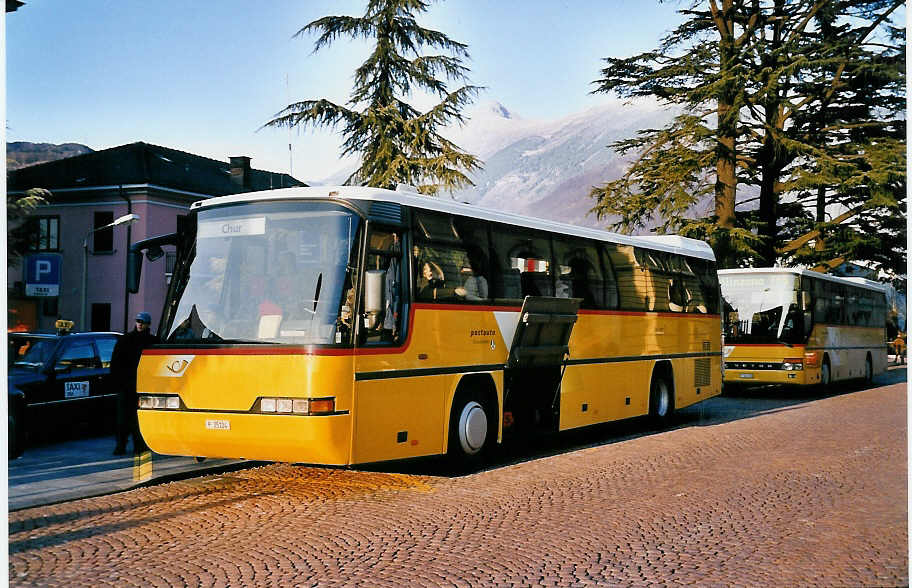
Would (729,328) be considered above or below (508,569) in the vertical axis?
above

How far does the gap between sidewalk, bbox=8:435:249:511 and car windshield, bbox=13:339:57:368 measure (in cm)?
113

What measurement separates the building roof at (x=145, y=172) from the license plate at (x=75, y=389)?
2270 centimetres

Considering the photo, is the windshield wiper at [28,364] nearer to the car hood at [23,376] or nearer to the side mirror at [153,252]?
the car hood at [23,376]

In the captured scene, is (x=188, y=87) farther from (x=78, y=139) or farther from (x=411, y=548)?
(x=411, y=548)

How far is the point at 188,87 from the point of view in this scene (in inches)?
475

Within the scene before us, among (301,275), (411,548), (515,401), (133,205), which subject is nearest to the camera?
(411,548)

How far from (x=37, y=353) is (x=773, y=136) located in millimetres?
21219

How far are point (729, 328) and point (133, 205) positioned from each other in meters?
23.1

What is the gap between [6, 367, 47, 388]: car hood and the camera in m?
12.6

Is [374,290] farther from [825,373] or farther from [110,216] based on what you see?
[110,216]

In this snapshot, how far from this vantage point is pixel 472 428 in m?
10.9

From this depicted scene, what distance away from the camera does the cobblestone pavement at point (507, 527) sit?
20.7 ft

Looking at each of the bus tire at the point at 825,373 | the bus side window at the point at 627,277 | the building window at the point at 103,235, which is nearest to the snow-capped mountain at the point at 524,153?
the bus side window at the point at 627,277

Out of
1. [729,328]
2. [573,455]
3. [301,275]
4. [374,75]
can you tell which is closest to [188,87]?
[301,275]
